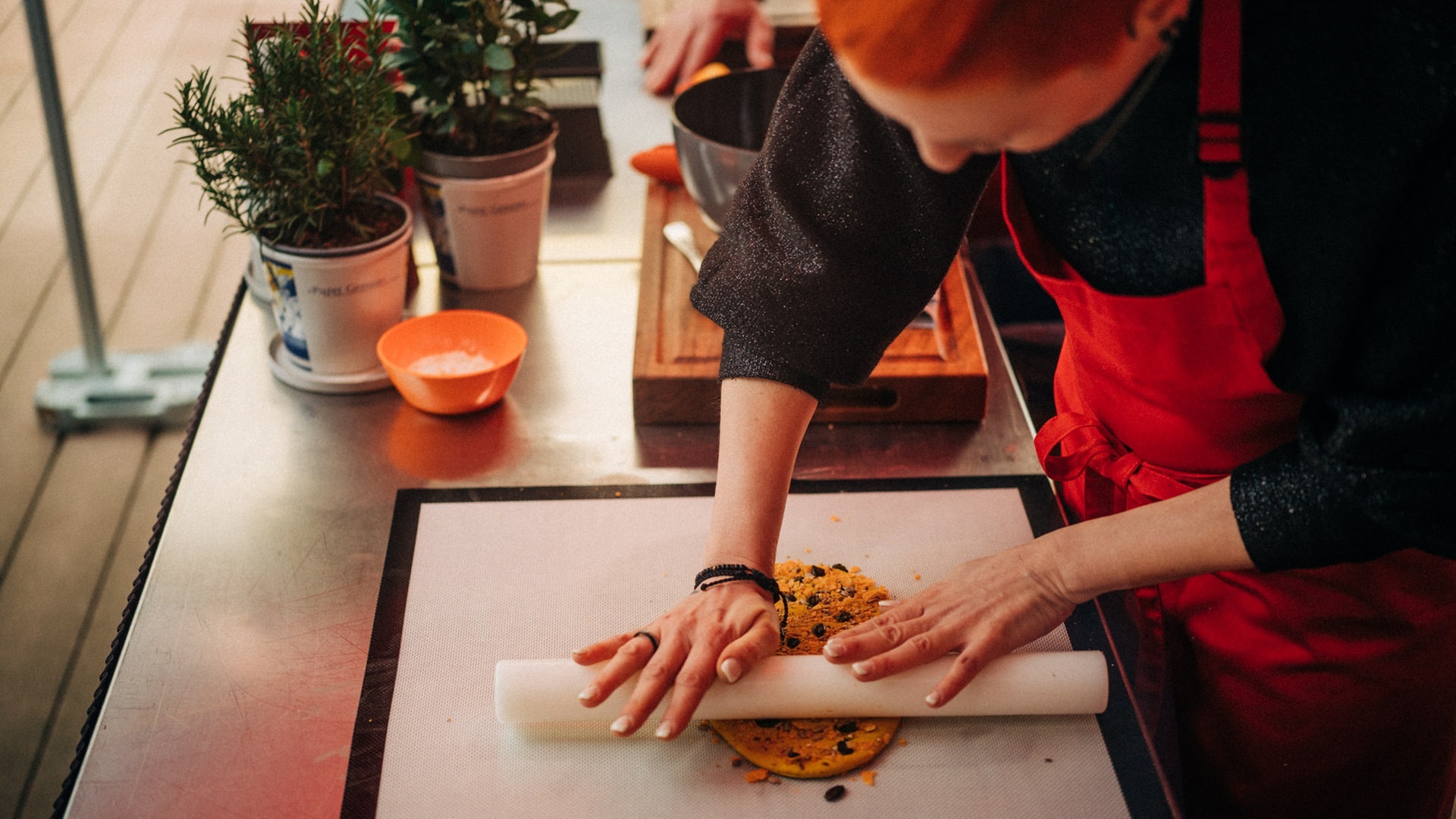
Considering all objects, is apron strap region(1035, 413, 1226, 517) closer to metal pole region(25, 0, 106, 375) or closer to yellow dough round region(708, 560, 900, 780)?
yellow dough round region(708, 560, 900, 780)

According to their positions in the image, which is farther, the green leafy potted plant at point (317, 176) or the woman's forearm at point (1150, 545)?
the green leafy potted plant at point (317, 176)

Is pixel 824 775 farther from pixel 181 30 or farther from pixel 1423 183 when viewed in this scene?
pixel 181 30

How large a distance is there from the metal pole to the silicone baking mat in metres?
1.58

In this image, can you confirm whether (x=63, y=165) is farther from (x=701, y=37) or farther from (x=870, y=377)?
(x=870, y=377)

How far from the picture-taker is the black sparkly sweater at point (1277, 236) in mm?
698

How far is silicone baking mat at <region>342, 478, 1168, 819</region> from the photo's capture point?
33.6 inches

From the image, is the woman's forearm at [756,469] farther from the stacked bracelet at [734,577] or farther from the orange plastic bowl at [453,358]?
the orange plastic bowl at [453,358]

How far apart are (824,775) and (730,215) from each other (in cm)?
51

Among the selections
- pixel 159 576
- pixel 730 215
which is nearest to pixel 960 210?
pixel 730 215

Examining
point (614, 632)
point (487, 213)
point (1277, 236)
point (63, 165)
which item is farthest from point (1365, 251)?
point (63, 165)


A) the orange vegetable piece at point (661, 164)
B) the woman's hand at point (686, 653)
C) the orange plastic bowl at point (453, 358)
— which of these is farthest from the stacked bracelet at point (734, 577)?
the orange vegetable piece at point (661, 164)

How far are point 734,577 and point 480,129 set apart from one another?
0.76 meters

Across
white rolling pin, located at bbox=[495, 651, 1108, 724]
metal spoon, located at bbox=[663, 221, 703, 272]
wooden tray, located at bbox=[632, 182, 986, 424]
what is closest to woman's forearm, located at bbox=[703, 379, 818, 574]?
white rolling pin, located at bbox=[495, 651, 1108, 724]

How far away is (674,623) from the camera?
0.93m
